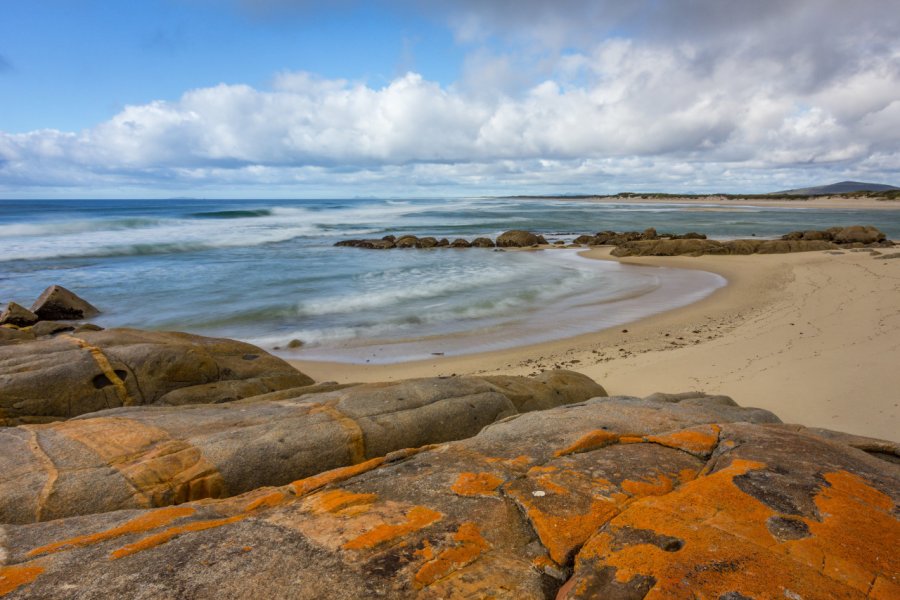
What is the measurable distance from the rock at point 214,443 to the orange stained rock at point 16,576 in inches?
65.5

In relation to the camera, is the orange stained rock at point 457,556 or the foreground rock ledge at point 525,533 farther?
the orange stained rock at point 457,556

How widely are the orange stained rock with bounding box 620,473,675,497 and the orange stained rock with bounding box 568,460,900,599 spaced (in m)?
0.15

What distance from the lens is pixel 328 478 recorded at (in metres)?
3.50

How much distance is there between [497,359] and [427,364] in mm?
1611

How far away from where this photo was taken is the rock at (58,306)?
14.0m

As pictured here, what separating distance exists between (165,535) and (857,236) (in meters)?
38.3

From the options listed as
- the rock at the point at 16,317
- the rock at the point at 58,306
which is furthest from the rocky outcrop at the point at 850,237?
the rock at the point at 16,317

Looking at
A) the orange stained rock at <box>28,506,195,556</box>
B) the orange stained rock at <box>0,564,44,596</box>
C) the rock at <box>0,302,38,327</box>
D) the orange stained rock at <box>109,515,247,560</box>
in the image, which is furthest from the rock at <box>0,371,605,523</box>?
the rock at <box>0,302,38,327</box>

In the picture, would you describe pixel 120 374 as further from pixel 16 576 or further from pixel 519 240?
pixel 519 240

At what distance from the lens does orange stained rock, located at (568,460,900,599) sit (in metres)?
2.02

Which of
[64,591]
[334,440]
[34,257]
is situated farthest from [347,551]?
[34,257]

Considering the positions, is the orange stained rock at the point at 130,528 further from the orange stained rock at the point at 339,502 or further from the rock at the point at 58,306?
the rock at the point at 58,306

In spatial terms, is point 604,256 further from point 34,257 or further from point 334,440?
point 34,257

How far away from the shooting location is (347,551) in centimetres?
247
